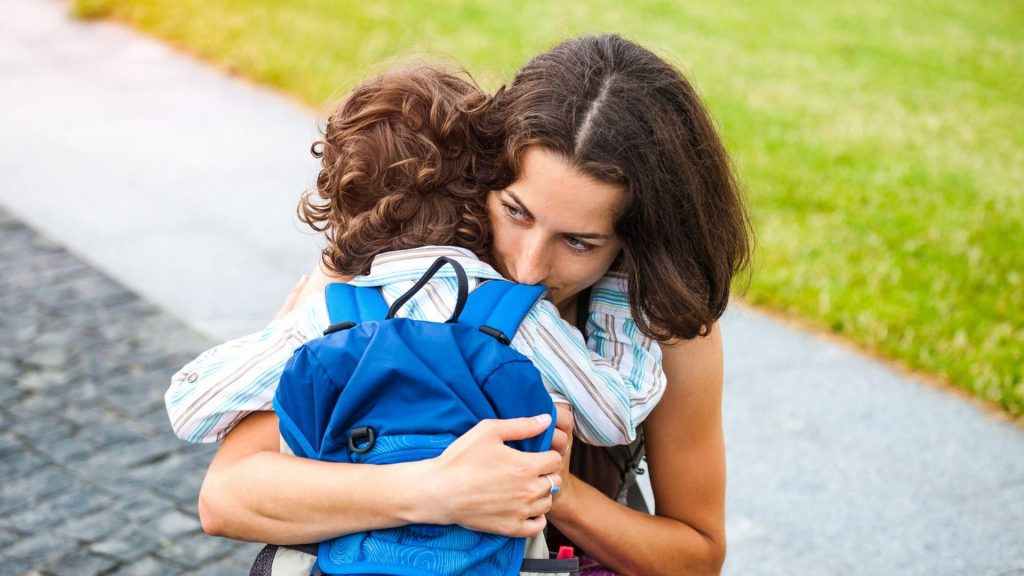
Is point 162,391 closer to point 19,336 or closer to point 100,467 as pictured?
point 100,467

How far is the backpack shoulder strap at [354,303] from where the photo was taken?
1.79 meters

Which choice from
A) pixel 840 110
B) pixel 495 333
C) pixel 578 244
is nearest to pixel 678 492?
pixel 578 244

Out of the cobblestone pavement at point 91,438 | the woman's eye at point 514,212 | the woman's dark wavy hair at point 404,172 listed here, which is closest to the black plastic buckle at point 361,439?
the woman's dark wavy hair at point 404,172

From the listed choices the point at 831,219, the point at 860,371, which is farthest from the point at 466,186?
the point at 831,219

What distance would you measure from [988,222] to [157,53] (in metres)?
6.40

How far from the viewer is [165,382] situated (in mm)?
4285

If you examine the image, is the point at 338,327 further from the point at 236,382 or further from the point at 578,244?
the point at 578,244

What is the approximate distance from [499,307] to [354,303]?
245 millimetres

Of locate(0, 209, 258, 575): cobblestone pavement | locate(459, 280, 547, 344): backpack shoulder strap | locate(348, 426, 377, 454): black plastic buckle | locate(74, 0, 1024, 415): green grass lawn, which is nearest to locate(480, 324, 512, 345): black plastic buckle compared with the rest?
locate(459, 280, 547, 344): backpack shoulder strap

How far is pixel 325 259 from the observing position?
2.08 metres

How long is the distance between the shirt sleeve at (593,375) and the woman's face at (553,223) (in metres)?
0.10

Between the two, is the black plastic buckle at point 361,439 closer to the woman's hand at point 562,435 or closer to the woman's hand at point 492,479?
the woman's hand at point 492,479

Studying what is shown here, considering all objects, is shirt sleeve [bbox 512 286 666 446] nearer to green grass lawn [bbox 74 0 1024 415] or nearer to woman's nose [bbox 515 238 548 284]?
woman's nose [bbox 515 238 548 284]

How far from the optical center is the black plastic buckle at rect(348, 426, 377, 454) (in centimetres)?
171
